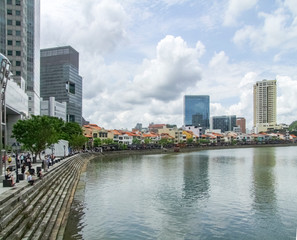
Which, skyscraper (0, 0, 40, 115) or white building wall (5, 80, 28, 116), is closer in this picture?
white building wall (5, 80, 28, 116)

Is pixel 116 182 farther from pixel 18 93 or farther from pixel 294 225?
pixel 18 93

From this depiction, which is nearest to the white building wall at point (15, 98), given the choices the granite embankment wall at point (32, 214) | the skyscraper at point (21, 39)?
the skyscraper at point (21, 39)

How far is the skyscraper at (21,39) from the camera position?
9072 centimetres

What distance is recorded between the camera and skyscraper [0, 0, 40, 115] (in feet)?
298

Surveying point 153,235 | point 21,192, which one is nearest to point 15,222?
point 21,192

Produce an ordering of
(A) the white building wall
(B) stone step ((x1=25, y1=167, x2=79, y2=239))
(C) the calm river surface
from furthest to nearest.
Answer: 1. (A) the white building wall
2. (C) the calm river surface
3. (B) stone step ((x1=25, y1=167, x2=79, y2=239))

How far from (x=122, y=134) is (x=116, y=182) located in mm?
110820

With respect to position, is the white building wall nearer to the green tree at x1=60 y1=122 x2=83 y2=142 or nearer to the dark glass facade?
the dark glass facade

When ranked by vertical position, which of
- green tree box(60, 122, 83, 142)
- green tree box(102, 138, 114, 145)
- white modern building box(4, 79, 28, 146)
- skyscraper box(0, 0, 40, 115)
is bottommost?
green tree box(102, 138, 114, 145)


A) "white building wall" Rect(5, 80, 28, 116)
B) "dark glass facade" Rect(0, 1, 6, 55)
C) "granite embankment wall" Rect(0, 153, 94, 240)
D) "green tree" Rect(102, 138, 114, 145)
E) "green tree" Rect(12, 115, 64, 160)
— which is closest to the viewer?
"granite embankment wall" Rect(0, 153, 94, 240)

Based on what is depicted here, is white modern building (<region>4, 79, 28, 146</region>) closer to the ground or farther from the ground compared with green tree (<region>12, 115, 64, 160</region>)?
farther from the ground

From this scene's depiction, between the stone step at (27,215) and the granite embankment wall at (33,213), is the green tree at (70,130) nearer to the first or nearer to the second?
the granite embankment wall at (33,213)

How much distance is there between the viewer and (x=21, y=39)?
312 ft

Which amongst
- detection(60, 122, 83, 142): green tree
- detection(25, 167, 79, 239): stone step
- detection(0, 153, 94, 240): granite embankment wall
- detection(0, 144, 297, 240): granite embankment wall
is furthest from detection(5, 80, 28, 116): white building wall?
detection(25, 167, 79, 239): stone step
